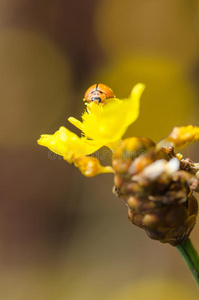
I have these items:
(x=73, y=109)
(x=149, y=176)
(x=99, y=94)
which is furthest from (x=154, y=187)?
(x=73, y=109)

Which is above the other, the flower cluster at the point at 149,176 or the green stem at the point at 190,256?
the flower cluster at the point at 149,176

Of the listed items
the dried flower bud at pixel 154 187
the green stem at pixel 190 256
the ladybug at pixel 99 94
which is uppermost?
the ladybug at pixel 99 94

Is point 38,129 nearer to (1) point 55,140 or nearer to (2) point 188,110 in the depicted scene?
(2) point 188,110

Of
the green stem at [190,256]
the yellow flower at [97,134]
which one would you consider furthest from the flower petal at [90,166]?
the green stem at [190,256]

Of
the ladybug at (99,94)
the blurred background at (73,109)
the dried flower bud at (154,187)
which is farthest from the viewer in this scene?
the blurred background at (73,109)

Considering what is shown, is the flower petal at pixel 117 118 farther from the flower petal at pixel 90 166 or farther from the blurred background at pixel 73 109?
the blurred background at pixel 73 109

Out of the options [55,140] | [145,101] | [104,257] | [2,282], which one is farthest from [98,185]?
[55,140]
